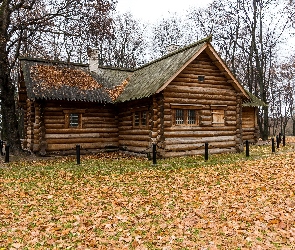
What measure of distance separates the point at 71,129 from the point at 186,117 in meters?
7.87

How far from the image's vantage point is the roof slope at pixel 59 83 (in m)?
19.3

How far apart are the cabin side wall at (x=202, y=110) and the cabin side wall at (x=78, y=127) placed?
19.3ft

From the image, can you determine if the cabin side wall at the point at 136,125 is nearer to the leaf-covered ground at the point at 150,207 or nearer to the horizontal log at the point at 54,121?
the horizontal log at the point at 54,121

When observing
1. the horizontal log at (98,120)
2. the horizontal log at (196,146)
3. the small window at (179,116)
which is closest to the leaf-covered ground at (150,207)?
the horizontal log at (196,146)

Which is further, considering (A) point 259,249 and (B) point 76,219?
(B) point 76,219

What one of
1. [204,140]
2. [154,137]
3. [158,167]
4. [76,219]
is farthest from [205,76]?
[76,219]

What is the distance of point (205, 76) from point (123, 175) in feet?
31.2

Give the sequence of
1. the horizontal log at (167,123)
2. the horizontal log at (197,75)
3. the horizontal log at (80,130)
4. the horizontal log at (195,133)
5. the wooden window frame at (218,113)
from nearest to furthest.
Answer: the horizontal log at (167,123) < the horizontal log at (195,133) < the horizontal log at (197,75) < the wooden window frame at (218,113) < the horizontal log at (80,130)

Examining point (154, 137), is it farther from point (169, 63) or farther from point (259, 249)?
point (259, 249)

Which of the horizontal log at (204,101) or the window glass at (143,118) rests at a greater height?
the horizontal log at (204,101)

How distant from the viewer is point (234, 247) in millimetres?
6156

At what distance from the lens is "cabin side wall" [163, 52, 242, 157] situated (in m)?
18.2

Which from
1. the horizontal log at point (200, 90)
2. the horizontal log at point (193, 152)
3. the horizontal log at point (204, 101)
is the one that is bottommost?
the horizontal log at point (193, 152)

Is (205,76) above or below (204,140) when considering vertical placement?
above
